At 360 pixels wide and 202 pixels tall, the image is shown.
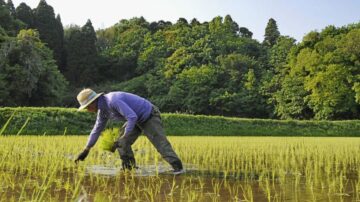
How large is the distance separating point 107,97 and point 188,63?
1442 inches

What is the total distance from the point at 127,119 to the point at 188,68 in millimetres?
35899

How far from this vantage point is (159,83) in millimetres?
39438

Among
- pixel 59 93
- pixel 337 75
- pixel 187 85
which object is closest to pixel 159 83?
pixel 187 85

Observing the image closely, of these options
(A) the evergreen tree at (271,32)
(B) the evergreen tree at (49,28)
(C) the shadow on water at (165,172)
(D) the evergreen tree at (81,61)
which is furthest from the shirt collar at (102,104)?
(A) the evergreen tree at (271,32)

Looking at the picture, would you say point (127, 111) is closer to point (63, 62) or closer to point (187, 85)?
point (187, 85)

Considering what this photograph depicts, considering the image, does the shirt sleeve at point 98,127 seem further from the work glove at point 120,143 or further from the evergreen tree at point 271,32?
the evergreen tree at point 271,32

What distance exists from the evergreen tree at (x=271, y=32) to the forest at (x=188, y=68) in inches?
43.8

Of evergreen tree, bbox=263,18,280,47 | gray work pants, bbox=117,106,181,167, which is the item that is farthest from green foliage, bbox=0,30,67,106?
evergreen tree, bbox=263,18,280,47

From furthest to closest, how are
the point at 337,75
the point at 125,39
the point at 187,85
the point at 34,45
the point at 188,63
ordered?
the point at 125,39
the point at 188,63
the point at 187,85
the point at 337,75
the point at 34,45

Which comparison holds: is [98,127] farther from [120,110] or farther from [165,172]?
[165,172]

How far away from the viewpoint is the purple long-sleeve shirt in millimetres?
4984

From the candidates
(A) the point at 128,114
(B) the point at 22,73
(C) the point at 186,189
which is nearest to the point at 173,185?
(C) the point at 186,189

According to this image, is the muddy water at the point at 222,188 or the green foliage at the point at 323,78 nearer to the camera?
the muddy water at the point at 222,188

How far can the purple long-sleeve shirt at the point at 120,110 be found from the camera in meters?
4.98
